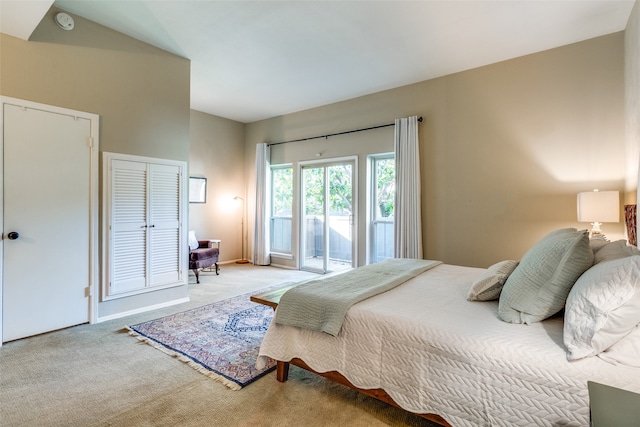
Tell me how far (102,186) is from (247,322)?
2.00 m

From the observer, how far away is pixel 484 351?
132 cm

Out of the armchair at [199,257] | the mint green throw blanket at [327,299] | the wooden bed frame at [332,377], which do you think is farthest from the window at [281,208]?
the mint green throw blanket at [327,299]

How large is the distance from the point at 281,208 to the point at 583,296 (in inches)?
209

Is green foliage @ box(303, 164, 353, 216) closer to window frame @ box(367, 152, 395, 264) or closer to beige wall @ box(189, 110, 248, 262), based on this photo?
window frame @ box(367, 152, 395, 264)

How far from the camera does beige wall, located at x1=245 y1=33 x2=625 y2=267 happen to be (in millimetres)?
3162

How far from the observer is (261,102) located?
526cm

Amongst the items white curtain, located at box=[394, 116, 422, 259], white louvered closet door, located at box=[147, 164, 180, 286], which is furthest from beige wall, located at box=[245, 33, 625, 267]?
white louvered closet door, located at box=[147, 164, 180, 286]

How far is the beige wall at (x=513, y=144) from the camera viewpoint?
3162 millimetres

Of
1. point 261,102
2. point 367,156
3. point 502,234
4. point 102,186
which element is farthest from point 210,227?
point 502,234

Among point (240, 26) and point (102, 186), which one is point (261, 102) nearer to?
point (240, 26)

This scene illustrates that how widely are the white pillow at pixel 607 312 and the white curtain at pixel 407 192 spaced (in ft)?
9.85

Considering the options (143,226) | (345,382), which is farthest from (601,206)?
(143,226)

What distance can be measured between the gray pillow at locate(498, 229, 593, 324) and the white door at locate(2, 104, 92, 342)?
3.56m

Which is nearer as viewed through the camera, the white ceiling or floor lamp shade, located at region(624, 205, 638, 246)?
floor lamp shade, located at region(624, 205, 638, 246)
